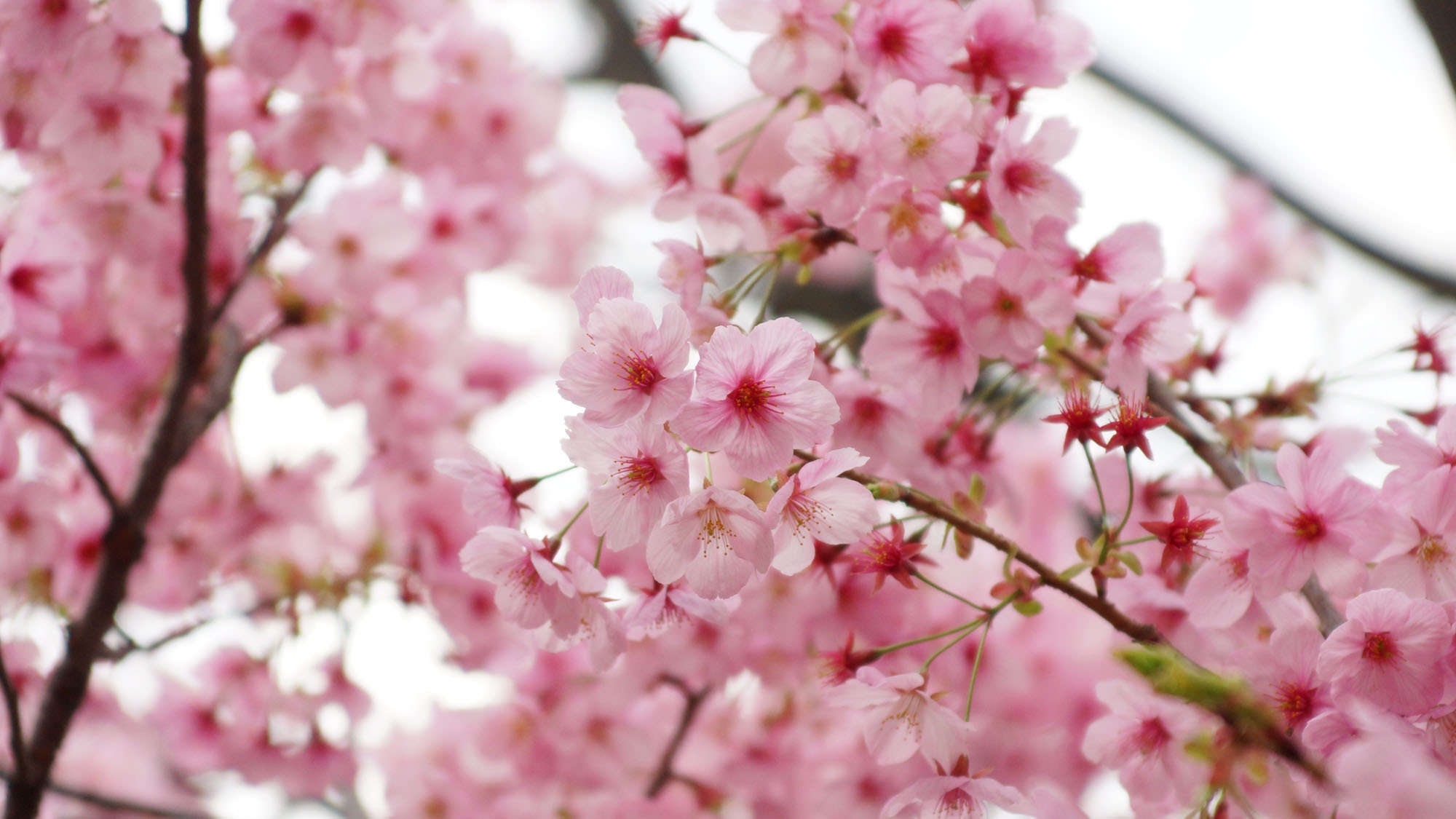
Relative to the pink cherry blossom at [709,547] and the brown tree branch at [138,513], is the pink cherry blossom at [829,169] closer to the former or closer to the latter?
the pink cherry blossom at [709,547]

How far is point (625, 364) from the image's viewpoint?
82 centimetres

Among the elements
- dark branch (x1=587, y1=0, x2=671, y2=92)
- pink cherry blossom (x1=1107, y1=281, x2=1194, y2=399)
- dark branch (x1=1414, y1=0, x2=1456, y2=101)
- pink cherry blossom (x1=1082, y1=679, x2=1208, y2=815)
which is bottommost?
dark branch (x1=587, y1=0, x2=671, y2=92)

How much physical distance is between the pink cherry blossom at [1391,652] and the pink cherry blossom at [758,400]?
44 cm

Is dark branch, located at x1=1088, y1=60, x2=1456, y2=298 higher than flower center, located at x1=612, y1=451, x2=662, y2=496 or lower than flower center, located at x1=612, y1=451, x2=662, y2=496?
lower

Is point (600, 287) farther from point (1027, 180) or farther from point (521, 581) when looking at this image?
point (1027, 180)

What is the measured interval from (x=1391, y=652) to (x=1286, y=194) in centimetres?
220

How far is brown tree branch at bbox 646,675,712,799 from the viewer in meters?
1.67

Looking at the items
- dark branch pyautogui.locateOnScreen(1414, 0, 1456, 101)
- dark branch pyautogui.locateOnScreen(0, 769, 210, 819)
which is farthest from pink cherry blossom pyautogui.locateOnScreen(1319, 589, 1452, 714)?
dark branch pyautogui.locateOnScreen(0, 769, 210, 819)

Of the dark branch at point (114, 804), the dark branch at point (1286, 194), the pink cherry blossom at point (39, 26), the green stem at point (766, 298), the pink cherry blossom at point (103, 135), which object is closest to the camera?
the green stem at point (766, 298)

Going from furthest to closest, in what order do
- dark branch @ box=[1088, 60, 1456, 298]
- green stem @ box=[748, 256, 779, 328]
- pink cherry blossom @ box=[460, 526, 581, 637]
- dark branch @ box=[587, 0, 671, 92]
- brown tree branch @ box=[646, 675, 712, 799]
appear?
dark branch @ box=[587, 0, 671, 92]
dark branch @ box=[1088, 60, 1456, 298]
brown tree branch @ box=[646, 675, 712, 799]
green stem @ box=[748, 256, 779, 328]
pink cherry blossom @ box=[460, 526, 581, 637]

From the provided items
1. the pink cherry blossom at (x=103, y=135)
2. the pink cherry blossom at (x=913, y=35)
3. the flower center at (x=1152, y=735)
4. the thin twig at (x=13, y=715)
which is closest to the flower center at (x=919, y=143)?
the pink cherry blossom at (x=913, y=35)

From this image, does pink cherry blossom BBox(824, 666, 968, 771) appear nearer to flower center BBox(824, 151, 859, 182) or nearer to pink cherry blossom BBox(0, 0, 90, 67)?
flower center BBox(824, 151, 859, 182)

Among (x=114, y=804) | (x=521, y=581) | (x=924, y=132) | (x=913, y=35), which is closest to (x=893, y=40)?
(x=913, y=35)

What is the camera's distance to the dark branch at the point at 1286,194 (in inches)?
97.3
